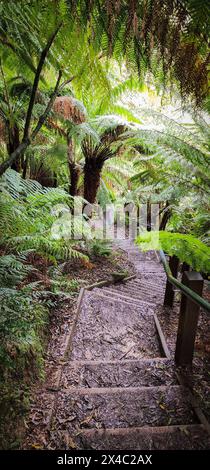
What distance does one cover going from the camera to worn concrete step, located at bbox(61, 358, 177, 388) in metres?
1.89

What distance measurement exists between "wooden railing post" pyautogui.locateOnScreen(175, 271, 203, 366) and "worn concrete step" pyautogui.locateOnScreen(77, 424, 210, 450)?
21.0 inches

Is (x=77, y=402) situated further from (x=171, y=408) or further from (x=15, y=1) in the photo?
(x=15, y=1)

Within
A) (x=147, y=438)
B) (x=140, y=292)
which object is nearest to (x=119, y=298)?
(x=140, y=292)

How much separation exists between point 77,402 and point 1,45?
2.32 metres

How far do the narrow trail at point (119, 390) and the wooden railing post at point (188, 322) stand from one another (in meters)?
0.16

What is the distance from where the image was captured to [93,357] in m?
2.27

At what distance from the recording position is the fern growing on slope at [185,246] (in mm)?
1994

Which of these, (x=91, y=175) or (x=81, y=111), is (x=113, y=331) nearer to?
(x=81, y=111)

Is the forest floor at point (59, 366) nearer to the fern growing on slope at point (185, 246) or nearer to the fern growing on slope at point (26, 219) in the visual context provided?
the fern growing on slope at point (26, 219)

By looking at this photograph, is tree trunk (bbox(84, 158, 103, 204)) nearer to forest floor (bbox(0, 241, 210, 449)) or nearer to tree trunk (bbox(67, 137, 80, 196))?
tree trunk (bbox(67, 137, 80, 196))

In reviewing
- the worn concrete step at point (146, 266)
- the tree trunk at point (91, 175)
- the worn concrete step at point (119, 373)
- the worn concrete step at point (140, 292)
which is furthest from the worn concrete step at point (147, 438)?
the worn concrete step at point (146, 266)


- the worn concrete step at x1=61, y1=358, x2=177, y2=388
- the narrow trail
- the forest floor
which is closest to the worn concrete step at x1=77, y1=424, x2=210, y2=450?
the narrow trail

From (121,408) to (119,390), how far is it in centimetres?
14
